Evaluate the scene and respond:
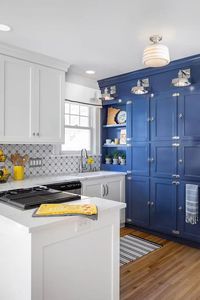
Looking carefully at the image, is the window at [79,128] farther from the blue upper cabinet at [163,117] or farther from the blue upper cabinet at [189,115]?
the blue upper cabinet at [189,115]

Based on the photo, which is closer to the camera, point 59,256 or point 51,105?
point 59,256

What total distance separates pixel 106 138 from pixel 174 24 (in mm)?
2596

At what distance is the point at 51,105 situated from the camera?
3377 mm

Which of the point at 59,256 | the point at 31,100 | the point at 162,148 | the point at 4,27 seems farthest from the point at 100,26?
the point at 59,256

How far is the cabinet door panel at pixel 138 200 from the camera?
3.81 metres

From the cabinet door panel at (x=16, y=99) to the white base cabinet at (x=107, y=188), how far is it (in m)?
1.07

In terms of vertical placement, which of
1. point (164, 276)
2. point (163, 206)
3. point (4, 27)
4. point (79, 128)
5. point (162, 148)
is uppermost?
point (4, 27)

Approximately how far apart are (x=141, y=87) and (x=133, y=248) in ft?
7.44

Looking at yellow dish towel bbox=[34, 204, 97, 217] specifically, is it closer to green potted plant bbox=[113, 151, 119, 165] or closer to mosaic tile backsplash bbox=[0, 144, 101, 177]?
mosaic tile backsplash bbox=[0, 144, 101, 177]

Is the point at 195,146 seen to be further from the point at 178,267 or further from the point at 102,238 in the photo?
the point at 102,238

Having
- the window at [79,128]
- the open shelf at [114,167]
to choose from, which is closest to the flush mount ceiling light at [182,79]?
the open shelf at [114,167]

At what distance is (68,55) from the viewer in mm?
3238

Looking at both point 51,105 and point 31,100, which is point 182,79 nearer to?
point 51,105

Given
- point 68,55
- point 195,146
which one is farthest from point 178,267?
point 68,55
